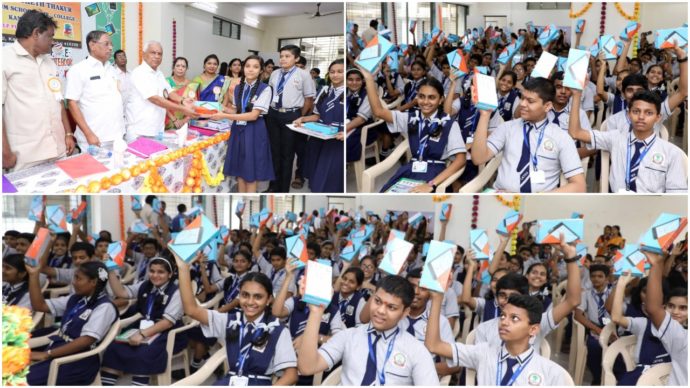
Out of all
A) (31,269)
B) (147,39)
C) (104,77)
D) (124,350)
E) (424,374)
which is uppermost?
(147,39)

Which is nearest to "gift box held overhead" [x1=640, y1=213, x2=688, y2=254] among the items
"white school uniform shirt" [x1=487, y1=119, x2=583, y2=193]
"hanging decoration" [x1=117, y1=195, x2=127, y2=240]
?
"white school uniform shirt" [x1=487, y1=119, x2=583, y2=193]

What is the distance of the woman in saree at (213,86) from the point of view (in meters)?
3.79

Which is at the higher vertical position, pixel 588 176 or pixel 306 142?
pixel 306 142

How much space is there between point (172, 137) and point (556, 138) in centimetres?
221

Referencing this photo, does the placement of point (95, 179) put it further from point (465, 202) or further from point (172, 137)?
point (465, 202)

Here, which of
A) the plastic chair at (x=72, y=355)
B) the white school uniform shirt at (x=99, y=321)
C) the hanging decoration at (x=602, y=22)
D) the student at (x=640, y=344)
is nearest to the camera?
the student at (x=640, y=344)

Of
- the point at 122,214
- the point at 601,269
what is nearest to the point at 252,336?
the point at 601,269

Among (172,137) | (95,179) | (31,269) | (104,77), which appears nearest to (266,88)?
(172,137)

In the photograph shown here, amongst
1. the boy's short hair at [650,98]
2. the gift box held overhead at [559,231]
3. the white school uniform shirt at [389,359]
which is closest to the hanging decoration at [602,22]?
the boy's short hair at [650,98]

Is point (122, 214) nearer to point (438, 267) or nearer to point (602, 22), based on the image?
point (438, 267)

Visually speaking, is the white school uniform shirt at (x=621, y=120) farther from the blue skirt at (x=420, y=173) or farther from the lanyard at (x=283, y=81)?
the lanyard at (x=283, y=81)

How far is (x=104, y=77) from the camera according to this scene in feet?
9.03

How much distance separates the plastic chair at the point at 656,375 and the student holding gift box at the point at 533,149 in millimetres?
846

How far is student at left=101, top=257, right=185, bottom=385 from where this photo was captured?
298 centimetres
